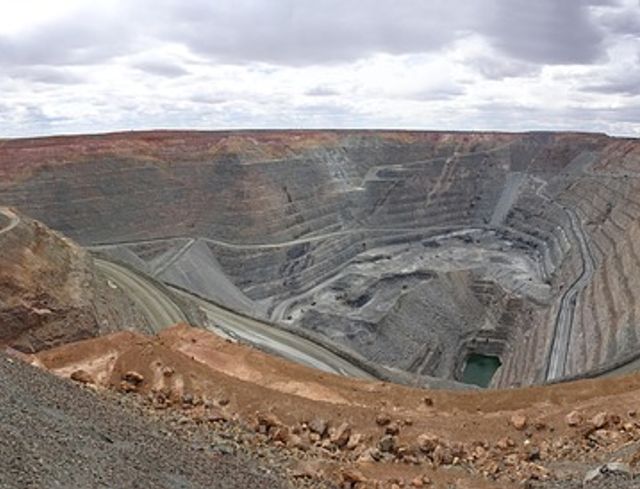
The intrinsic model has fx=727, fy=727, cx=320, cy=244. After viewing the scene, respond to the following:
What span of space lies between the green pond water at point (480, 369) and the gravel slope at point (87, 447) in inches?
1910

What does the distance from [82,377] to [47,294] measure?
15813mm

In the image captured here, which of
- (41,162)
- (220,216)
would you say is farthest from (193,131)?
(41,162)

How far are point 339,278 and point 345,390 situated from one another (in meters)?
55.6

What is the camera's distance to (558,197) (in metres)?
98.4

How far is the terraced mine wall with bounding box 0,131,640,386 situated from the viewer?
57781 millimetres

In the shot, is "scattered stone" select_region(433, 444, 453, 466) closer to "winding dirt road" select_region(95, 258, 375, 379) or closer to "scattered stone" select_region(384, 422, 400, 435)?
"scattered stone" select_region(384, 422, 400, 435)

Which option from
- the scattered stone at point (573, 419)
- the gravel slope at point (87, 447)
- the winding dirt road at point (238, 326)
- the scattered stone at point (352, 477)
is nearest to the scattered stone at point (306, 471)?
the scattered stone at point (352, 477)

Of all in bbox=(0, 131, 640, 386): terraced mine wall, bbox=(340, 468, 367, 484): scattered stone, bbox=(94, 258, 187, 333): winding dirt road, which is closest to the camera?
bbox=(340, 468, 367, 484): scattered stone

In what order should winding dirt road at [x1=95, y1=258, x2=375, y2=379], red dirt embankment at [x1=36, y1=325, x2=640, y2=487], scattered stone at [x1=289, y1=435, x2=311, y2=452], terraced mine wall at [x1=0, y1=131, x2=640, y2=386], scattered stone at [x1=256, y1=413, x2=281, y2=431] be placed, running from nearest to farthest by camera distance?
red dirt embankment at [x1=36, y1=325, x2=640, y2=487] → scattered stone at [x1=289, y1=435, x2=311, y2=452] → scattered stone at [x1=256, y1=413, x2=281, y2=431] → winding dirt road at [x1=95, y1=258, x2=375, y2=379] → terraced mine wall at [x1=0, y1=131, x2=640, y2=386]

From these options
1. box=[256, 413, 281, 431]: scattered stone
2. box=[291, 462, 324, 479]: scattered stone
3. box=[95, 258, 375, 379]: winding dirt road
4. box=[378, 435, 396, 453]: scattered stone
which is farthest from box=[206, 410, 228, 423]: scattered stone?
box=[95, 258, 375, 379]: winding dirt road

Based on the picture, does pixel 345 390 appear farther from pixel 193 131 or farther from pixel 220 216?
pixel 193 131

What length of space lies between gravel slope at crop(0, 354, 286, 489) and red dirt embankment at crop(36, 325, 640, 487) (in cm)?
204

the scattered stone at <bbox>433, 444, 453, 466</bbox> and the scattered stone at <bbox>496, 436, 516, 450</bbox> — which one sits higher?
the scattered stone at <bbox>496, 436, 516, 450</bbox>

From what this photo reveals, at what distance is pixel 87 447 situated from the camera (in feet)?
35.1
